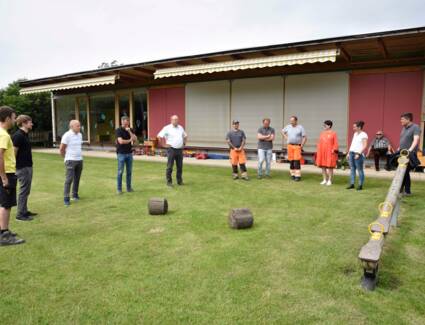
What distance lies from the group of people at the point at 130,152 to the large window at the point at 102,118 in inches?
405

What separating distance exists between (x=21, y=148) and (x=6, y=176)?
1371 millimetres

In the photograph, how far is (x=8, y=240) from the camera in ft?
15.1

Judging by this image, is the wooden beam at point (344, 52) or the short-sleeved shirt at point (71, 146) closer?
the short-sleeved shirt at point (71, 146)

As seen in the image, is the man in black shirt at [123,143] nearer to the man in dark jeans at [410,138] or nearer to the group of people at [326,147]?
the group of people at [326,147]

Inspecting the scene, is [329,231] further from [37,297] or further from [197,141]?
[197,141]

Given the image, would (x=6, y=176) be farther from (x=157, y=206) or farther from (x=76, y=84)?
(x=76, y=84)

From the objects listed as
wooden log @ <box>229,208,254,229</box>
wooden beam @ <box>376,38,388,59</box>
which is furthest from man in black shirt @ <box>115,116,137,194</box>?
wooden beam @ <box>376,38,388,59</box>

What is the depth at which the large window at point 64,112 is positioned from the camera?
65.5ft

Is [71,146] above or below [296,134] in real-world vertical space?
below

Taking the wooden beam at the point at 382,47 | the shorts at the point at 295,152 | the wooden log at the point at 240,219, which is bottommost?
the wooden log at the point at 240,219

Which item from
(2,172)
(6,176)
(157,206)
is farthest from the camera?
(157,206)

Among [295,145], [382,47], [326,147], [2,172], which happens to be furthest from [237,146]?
[2,172]

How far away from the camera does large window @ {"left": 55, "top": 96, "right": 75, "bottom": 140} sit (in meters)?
20.0

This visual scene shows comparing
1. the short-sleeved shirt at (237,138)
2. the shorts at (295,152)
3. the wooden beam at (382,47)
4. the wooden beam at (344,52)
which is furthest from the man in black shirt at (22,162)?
the wooden beam at (382,47)
